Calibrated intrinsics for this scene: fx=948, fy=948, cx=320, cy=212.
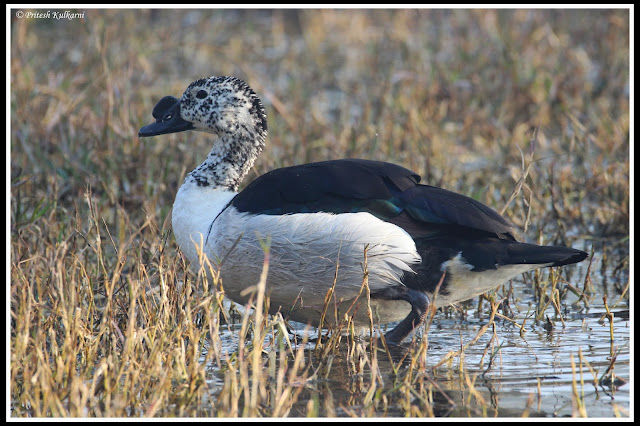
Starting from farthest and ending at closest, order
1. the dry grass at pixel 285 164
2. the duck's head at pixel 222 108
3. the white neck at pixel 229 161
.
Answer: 1. the duck's head at pixel 222 108
2. the white neck at pixel 229 161
3. the dry grass at pixel 285 164

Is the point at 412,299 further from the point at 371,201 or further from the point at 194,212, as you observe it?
the point at 194,212

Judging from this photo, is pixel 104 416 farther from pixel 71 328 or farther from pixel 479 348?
pixel 479 348

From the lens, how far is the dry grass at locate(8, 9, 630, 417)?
11.7 ft

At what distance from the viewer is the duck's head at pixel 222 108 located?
16.6ft

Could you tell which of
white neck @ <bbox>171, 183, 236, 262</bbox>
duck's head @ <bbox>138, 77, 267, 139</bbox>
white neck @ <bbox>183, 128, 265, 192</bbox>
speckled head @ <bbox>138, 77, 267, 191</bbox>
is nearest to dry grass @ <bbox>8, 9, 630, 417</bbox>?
white neck @ <bbox>171, 183, 236, 262</bbox>

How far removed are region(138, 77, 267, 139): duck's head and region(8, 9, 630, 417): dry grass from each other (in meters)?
0.67

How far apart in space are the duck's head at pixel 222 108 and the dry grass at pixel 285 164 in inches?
26.5

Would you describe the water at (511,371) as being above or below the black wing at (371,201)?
below

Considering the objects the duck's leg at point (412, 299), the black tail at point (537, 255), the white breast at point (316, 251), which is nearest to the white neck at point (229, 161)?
the white breast at point (316, 251)

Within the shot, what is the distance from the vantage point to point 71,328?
3709mm

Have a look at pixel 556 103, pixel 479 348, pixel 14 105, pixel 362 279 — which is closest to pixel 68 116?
pixel 14 105

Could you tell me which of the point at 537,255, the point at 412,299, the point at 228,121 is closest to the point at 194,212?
the point at 228,121

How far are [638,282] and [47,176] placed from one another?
3.91m

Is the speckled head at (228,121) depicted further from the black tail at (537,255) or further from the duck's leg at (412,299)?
the black tail at (537,255)
